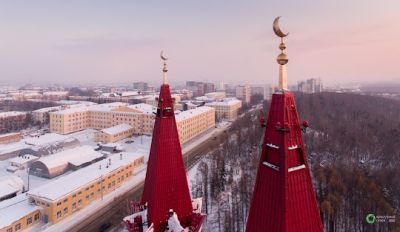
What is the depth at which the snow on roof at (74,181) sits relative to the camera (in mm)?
26323

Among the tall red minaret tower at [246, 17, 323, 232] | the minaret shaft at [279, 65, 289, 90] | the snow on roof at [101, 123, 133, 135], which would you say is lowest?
the snow on roof at [101, 123, 133, 135]

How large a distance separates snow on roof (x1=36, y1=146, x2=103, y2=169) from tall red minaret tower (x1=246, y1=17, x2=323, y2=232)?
3614cm

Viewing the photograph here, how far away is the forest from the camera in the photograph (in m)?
22.8

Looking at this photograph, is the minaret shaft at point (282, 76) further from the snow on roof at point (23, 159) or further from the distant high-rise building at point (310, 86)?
the distant high-rise building at point (310, 86)

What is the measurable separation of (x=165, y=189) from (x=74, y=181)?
81.6 feet

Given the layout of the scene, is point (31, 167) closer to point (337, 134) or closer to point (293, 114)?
point (293, 114)

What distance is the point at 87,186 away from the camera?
29.0 meters

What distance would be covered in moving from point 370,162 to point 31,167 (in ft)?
147

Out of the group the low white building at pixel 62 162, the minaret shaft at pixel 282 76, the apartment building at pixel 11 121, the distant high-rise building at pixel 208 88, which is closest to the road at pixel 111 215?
the low white building at pixel 62 162

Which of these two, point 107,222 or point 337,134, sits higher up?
point 337,134

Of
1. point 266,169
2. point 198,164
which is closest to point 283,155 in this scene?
point 266,169

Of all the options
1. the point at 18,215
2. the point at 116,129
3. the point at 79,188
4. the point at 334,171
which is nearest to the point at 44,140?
the point at 116,129

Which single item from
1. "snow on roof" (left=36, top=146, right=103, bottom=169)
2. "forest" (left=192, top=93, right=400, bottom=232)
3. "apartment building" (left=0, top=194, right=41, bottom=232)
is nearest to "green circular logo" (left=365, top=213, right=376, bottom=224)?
"forest" (left=192, top=93, right=400, bottom=232)

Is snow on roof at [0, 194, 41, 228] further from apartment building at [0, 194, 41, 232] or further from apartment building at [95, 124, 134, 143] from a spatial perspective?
apartment building at [95, 124, 134, 143]
